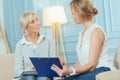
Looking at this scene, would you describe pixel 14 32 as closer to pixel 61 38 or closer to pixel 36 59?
pixel 61 38

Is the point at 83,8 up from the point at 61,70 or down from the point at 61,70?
up

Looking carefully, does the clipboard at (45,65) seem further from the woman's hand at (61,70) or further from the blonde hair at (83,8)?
the blonde hair at (83,8)

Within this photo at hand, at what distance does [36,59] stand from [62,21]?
1662 mm

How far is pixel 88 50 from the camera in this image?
6.41 feet

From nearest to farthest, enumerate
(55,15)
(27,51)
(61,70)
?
(61,70) → (27,51) → (55,15)

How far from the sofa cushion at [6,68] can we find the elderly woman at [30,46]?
272mm

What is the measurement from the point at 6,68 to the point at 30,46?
46 centimetres

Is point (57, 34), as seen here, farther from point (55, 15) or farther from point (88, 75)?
point (88, 75)

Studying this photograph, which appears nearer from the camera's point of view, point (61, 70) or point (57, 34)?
point (61, 70)

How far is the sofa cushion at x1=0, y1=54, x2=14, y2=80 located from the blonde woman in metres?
1.13

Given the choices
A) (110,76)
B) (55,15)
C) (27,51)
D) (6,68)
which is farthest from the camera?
(55,15)

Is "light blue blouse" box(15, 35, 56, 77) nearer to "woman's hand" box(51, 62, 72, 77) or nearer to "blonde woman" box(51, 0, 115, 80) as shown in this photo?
"blonde woman" box(51, 0, 115, 80)

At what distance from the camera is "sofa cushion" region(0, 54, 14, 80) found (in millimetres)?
2842

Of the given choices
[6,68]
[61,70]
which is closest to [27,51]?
[6,68]
